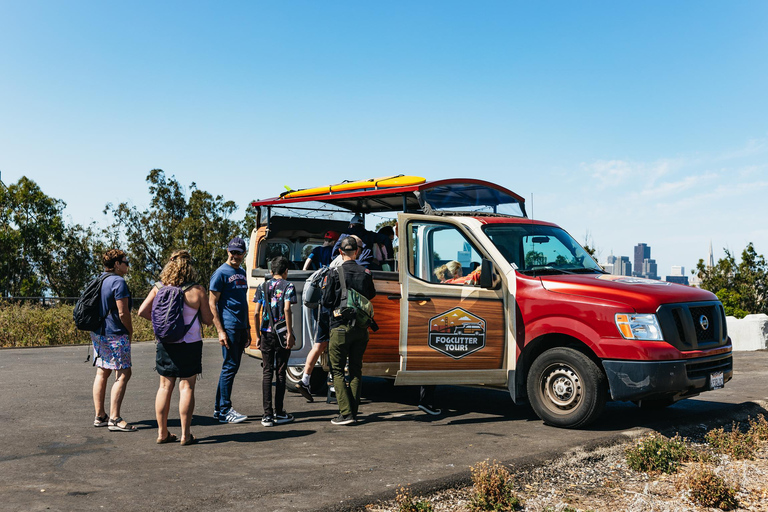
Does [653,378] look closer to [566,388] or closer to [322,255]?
[566,388]

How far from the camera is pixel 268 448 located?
21.0 ft

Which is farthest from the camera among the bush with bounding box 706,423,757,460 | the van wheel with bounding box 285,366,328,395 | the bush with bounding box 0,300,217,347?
the bush with bounding box 0,300,217,347

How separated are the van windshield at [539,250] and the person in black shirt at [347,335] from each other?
1.59 metres

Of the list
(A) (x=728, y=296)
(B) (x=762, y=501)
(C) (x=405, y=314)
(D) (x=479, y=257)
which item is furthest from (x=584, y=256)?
(A) (x=728, y=296)

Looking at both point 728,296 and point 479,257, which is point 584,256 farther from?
point 728,296

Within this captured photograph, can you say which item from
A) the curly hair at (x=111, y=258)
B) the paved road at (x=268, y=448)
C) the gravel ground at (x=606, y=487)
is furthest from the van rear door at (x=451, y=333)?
the curly hair at (x=111, y=258)

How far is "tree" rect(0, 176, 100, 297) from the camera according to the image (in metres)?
37.8

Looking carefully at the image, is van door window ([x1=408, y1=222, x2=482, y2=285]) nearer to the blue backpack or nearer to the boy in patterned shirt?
the boy in patterned shirt

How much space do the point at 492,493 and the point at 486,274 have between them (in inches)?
116

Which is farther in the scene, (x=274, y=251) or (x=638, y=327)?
(x=274, y=251)

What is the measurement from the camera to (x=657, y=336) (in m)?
6.61

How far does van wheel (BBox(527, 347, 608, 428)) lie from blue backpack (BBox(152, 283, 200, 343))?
3587mm

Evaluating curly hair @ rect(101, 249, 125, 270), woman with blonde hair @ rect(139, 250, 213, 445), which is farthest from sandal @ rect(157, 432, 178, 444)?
curly hair @ rect(101, 249, 125, 270)

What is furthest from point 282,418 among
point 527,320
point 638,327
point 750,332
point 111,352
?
point 750,332
